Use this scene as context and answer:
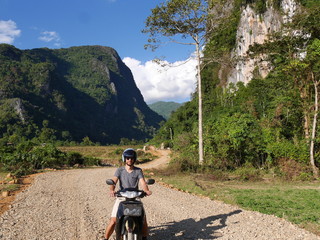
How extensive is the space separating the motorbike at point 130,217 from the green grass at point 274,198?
12.0ft

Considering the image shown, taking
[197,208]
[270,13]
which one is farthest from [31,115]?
[197,208]

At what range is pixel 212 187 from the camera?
10398 mm

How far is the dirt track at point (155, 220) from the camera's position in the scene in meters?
5.04

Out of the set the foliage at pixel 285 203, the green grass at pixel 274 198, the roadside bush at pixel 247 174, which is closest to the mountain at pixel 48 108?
the roadside bush at pixel 247 174

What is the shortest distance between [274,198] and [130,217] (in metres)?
6.06

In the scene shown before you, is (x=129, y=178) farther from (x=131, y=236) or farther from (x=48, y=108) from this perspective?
(x=48, y=108)

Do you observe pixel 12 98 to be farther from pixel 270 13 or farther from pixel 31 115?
pixel 270 13

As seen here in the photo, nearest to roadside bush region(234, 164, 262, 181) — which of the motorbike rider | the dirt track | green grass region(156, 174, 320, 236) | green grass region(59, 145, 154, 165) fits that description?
green grass region(156, 174, 320, 236)

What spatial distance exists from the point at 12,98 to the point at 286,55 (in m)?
115

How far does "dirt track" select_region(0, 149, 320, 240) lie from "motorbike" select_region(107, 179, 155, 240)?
1.24m

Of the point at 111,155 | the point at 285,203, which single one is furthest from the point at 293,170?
the point at 111,155

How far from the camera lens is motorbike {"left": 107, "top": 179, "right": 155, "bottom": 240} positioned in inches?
147

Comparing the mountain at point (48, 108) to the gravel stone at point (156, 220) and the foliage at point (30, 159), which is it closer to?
the foliage at point (30, 159)

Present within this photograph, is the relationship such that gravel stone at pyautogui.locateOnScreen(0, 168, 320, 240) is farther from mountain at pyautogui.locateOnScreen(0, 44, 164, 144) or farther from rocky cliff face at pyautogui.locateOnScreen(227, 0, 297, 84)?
mountain at pyautogui.locateOnScreen(0, 44, 164, 144)
